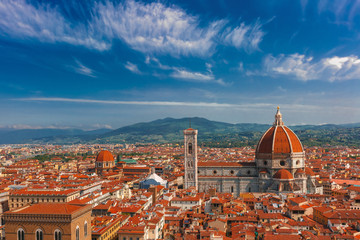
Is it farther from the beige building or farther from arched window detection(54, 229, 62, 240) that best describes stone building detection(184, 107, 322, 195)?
arched window detection(54, 229, 62, 240)

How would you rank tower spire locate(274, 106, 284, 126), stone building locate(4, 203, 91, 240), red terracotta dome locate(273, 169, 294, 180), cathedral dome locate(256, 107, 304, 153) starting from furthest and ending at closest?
tower spire locate(274, 106, 284, 126), cathedral dome locate(256, 107, 304, 153), red terracotta dome locate(273, 169, 294, 180), stone building locate(4, 203, 91, 240)

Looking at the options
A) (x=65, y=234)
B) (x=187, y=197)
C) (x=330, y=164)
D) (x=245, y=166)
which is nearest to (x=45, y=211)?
(x=65, y=234)

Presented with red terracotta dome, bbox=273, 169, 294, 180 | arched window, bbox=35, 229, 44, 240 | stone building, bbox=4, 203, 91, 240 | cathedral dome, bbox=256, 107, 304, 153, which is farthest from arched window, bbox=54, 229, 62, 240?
cathedral dome, bbox=256, 107, 304, 153

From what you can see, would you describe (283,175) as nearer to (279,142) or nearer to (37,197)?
(279,142)

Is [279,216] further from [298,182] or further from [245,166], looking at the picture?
[245,166]

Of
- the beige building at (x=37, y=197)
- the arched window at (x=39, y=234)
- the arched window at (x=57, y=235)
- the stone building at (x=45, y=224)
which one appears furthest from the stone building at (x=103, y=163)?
the arched window at (x=57, y=235)

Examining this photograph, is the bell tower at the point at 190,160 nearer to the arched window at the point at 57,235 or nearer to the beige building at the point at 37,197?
the beige building at the point at 37,197

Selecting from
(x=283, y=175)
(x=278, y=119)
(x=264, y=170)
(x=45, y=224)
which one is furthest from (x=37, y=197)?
(x=278, y=119)
